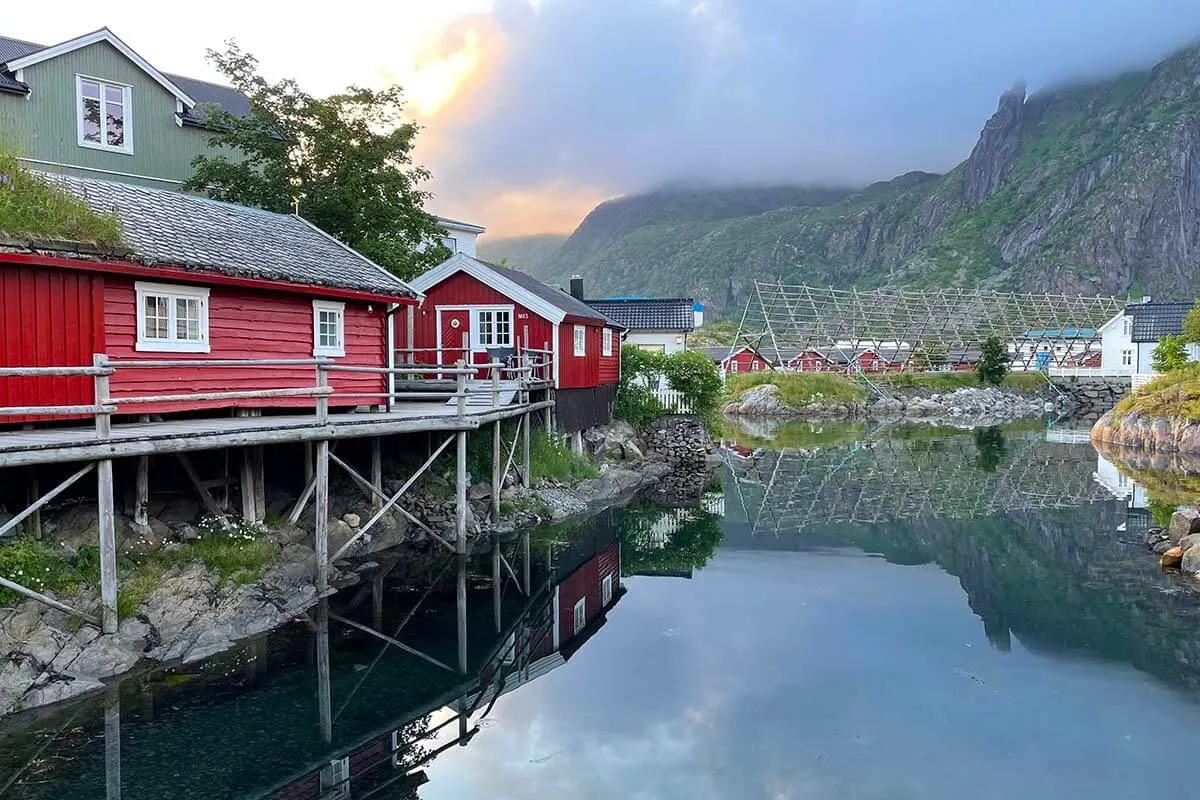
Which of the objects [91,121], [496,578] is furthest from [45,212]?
[91,121]

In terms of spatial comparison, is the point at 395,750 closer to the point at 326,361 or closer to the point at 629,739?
the point at 629,739

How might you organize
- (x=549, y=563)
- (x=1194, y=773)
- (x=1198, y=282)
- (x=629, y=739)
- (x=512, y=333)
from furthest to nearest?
(x=1198, y=282)
(x=512, y=333)
(x=549, y=563)
(x=629, y=739)
(x=1194, y=773)

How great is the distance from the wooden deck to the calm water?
2.99 metres

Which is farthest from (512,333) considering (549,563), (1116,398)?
(1116,398)


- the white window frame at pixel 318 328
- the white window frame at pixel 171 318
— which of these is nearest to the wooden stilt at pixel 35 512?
the white window frame at pixel 171 318

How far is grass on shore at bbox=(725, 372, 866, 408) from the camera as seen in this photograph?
6538cm

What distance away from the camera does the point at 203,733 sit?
1078 centimetres

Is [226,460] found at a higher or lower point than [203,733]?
higher

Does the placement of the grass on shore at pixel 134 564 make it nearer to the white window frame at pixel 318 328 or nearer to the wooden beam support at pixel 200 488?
the wooden beam support at pixel 200 488

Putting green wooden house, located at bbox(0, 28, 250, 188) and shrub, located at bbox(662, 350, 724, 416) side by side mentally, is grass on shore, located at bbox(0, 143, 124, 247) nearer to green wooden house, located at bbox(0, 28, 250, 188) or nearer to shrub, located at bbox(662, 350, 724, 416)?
green wooden house, located at bbox(0, 28, 250, 188)

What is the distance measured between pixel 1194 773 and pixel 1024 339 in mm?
78059

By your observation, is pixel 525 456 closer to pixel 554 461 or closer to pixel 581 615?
pixel 554 461

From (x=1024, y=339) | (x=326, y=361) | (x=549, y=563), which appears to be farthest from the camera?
(x=1024, y=339)

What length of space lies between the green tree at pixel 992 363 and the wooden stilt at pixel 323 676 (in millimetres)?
65759
